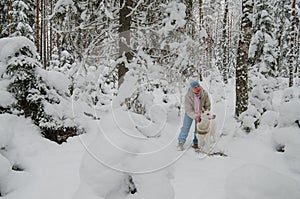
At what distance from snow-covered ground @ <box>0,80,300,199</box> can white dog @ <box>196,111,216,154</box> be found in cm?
36

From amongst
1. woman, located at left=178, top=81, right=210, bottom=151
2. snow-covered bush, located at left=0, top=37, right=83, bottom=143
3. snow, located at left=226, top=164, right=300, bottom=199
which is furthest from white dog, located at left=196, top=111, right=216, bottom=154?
snow-covered bush, located at left=0, top=37, right=83, bottom=143

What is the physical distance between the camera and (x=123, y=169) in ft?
10.3

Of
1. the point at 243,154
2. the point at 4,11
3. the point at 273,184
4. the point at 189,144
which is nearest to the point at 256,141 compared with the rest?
the point at 243,154

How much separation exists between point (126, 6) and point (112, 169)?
5027 mm

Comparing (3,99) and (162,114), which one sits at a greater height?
(3,99)

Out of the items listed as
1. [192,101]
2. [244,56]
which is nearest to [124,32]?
[192,101]

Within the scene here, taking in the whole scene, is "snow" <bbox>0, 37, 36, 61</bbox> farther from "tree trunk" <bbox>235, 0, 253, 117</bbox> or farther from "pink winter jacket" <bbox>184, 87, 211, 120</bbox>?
"tree trunk" <bbox>235, 0, 253, 117</bbox>

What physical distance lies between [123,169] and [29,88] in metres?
3.66

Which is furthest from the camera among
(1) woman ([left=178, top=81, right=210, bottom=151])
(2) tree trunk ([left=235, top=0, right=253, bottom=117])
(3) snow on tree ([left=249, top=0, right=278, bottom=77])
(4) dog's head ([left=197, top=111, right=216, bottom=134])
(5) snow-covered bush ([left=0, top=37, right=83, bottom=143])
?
(3) snow on tree ([left=249, top=0, right=278, bottom=77])

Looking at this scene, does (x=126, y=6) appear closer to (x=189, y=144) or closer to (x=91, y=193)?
(x=189, y=144)

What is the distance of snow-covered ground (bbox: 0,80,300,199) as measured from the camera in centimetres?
319

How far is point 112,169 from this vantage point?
314cm

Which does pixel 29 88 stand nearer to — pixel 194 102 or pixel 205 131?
pixel 194 102

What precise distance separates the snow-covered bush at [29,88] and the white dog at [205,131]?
338 centimetres
